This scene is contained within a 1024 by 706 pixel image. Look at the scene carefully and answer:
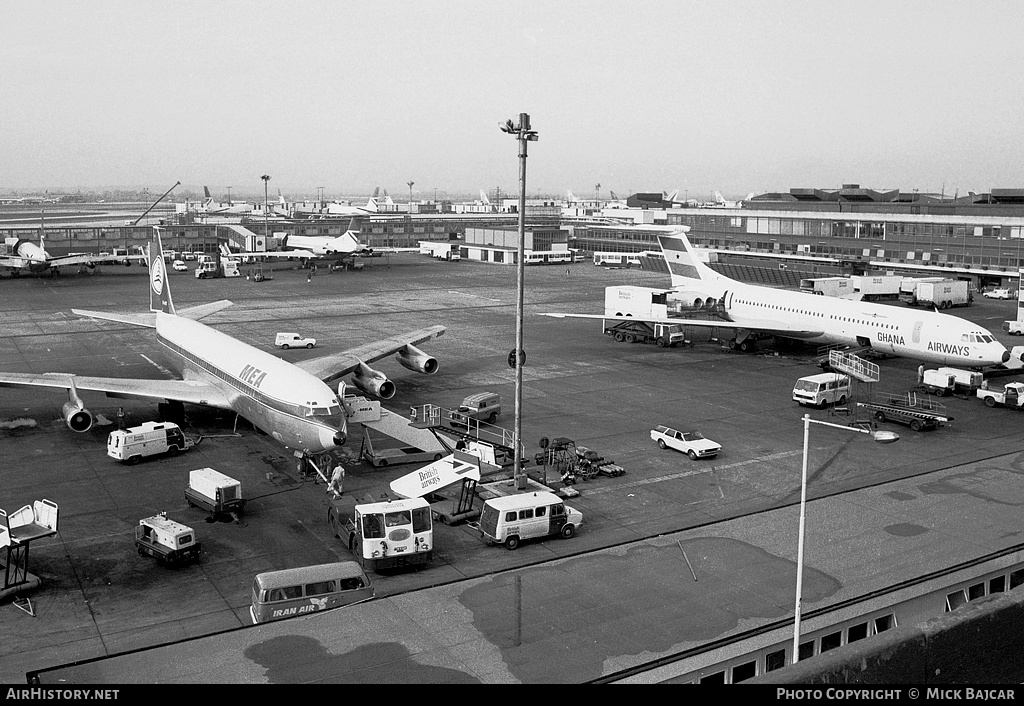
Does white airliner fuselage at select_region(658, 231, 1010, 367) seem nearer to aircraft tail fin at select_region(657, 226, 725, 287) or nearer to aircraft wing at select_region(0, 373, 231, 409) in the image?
aircraft tail fin at select_region(657, 226, 725, 287)

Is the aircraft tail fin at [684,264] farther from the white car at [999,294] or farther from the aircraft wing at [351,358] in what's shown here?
the white car at [999,294]

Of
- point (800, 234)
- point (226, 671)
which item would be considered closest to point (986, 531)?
point (226, 671)

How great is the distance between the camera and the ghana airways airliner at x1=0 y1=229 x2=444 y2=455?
122 ft

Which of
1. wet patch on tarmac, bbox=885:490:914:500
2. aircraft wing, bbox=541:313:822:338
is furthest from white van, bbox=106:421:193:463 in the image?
aircraft wing, bbox=541:313:822:338

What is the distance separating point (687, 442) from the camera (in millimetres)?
40969

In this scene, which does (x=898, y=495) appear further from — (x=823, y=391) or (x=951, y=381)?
(x=951, y=381)

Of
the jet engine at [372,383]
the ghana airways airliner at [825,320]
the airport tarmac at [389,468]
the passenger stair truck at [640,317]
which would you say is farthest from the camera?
the passenger stair truck at [640,317]

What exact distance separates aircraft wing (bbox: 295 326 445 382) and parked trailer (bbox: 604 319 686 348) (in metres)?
20.5

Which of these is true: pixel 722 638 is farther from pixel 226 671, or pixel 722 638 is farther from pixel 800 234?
pixel 800 234

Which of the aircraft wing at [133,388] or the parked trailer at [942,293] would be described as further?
the parked trailer at [942,293]

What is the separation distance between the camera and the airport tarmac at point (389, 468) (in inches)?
1027

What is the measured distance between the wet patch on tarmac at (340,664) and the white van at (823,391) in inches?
1429

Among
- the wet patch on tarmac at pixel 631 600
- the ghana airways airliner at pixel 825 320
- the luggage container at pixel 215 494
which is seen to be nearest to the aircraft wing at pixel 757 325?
the ghana airways airliner at pixel 825 320

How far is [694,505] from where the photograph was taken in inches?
1340
